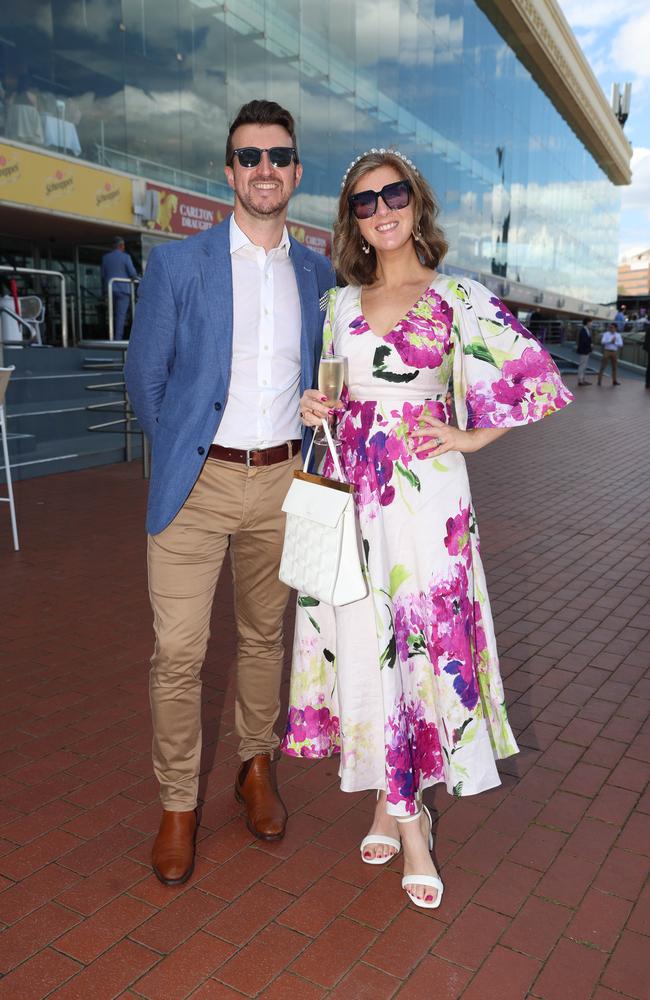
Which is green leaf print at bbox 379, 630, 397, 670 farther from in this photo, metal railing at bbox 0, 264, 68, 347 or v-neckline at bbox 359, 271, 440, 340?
metal railing at bbox 0, 264, 68, 347

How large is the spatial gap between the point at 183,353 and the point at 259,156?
0.65 meters

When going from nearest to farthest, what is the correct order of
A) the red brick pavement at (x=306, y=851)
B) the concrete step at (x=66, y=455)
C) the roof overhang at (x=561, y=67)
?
the red brick pavement at (x=306, y=851)
the concrete step at (x=66, y=455)
the roof overhang at (x=561, y=67)

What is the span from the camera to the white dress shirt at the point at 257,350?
2662mm

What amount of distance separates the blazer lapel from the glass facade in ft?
17.3

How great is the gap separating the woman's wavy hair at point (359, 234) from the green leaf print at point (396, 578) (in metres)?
0.94

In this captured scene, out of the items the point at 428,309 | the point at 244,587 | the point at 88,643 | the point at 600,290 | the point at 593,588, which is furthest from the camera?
the point at 600,290

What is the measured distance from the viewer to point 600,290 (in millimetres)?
65375

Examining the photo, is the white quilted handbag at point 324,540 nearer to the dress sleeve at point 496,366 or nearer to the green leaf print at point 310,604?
the green leaf print at point 310,604

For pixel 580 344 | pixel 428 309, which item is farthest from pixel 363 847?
pixel 580 344

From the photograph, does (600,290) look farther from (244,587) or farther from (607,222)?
(244,587)

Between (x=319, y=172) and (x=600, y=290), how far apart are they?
155ft

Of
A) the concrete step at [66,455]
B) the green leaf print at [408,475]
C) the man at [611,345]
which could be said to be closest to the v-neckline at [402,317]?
the green leaf print at [408,475]

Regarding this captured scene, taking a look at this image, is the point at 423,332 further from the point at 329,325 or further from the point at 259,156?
the point at 259,156

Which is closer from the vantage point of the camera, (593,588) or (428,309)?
(428,309)
